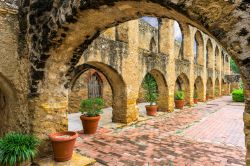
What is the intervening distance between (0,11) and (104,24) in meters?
2.36

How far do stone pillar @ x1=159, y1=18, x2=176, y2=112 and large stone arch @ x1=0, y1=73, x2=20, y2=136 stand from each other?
25.8ft

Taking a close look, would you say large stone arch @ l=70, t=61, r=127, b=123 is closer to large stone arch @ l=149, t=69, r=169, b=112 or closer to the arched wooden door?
large stone arch @ l=149, t=69, r=169, b=112

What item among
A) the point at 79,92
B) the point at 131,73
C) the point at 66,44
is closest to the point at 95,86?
the point at 79,92

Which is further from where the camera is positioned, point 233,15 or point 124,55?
point 124,55

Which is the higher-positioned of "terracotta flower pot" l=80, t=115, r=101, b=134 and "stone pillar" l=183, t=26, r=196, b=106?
"stone pillar" l=183, t=26, r=196, b=106

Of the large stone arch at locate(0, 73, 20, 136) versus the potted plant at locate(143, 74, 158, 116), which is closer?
the large stone arch at locate(0, 73, 20, 136)

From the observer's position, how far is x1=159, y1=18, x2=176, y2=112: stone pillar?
1140 cm

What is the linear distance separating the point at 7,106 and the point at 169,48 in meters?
8.57

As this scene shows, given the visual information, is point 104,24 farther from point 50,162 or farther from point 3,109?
point 3,109

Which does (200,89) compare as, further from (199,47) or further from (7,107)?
(7,107)

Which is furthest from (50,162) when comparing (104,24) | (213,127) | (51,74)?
(213,127)

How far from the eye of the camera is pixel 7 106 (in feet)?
18.1

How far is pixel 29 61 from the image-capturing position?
190 inches

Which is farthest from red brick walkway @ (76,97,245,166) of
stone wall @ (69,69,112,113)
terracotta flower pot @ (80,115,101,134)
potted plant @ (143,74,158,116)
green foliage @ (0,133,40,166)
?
stone wall @ (69,69,112,113)
